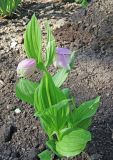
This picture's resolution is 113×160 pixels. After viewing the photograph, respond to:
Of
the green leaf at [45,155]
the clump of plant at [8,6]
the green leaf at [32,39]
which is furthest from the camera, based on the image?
the clump of plant at [8,6]

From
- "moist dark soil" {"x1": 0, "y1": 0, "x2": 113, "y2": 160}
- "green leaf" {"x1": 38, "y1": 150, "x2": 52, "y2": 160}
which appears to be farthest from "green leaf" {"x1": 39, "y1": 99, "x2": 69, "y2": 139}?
"moist dark soil" {"x1": 0, "y1": 0, "x2": 113, "y2": 160}

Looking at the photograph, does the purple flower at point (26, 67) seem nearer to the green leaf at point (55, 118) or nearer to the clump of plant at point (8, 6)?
the green leaf at point (55, 118)

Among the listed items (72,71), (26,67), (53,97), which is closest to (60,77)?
(53,97)

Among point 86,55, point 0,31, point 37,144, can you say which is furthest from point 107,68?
point 0,31

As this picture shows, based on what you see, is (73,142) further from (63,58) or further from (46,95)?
(63,58)

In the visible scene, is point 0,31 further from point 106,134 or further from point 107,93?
point 106,134

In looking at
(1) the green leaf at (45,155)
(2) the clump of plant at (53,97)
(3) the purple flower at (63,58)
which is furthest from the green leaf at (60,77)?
(1) the green leaf at (45,155)

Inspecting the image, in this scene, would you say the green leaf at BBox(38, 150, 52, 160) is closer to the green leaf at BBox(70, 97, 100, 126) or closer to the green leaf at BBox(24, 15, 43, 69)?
the green leaf at BBox(70, 97, 100, 126)
